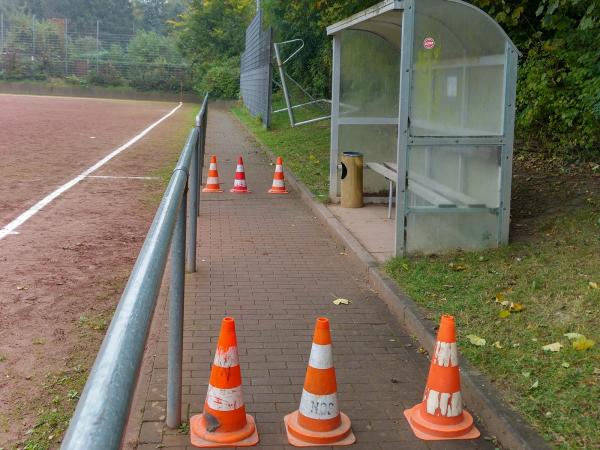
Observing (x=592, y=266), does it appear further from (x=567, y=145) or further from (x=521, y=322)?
(x=567, y=145)

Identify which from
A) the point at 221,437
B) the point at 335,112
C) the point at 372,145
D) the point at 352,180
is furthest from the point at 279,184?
the point at 221,437

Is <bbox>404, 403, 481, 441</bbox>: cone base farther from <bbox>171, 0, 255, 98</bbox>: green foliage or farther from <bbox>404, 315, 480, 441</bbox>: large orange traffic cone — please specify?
<bbox>171, 0, 255, 98</bbox>: green foliage

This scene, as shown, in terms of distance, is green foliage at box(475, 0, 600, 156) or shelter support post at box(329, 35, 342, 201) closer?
green foliage at box(475, 0, 600, 156)

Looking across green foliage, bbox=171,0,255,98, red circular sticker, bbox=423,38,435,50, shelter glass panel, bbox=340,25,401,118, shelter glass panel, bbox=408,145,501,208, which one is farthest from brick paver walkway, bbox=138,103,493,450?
green foliage, bbox=171,0,255,98

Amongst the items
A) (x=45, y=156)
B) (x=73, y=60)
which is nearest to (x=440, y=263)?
(x=45, y=156)

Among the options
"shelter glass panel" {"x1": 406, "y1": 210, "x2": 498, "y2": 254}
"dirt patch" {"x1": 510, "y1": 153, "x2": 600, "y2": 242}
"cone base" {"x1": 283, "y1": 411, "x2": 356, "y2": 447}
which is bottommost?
"cone base" {"x1": 283, "y1": 411, "x2": 356, "y2": 447}

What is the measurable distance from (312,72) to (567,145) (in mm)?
21189

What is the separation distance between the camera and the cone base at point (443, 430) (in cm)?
401

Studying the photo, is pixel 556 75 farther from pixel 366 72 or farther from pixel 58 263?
pixel 58 263

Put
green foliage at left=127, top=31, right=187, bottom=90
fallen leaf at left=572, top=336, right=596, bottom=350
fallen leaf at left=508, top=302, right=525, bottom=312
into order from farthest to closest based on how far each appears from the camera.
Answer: green foliage at left=127, top=31, right=187, bottom=90 → fallen leaf at left=508, top=302, right=525, bottom=312 → fallen leaf at left=572, top=336, right=596, bottom=350

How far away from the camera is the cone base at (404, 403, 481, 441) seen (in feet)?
13.2

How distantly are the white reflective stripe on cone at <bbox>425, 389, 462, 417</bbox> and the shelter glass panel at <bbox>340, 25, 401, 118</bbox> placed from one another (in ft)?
24.0

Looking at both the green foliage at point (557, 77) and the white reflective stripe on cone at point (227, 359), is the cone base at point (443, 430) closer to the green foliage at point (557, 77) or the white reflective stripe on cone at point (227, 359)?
the white reflective stripe on cone at point (227, 359)

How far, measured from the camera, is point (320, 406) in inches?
157
